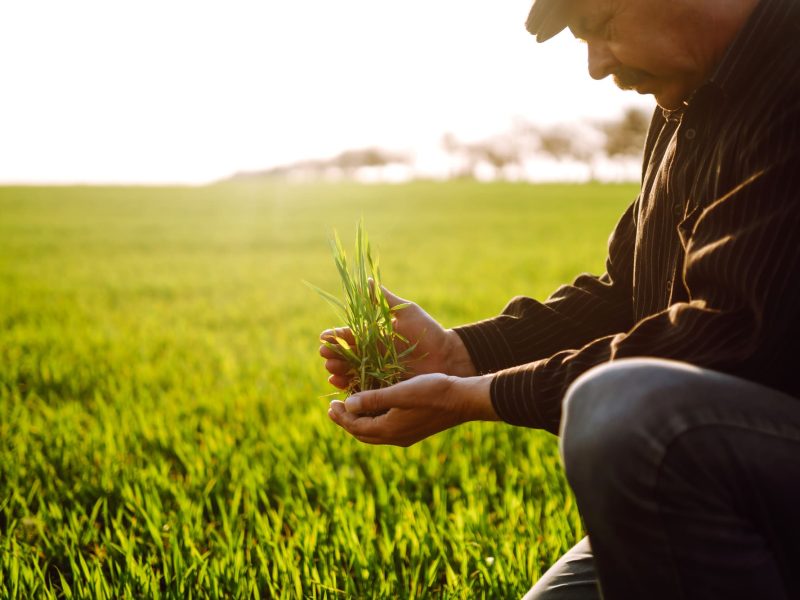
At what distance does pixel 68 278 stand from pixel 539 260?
719 cm

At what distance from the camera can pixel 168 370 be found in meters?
5.05

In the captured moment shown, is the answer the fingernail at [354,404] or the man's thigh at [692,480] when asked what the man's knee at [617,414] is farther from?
the fingernail at [354,404]

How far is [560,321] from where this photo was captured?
2176mm

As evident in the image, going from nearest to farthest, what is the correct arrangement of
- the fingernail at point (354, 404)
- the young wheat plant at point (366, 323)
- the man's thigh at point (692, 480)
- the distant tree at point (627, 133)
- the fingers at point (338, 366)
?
the man's thigh at point (692, 480)
the fingernail at point (354, 404)
the young wheat plant at point (366, 323)
the fingers at point (338, 366)
the distant tree at point (627, 133)

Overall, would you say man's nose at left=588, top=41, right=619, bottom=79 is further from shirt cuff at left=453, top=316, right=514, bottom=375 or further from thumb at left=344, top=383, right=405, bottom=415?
thumb at left=344, top=383, right=405, bottom=415

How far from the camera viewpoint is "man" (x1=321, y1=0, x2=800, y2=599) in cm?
123

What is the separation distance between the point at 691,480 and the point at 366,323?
3.68ft

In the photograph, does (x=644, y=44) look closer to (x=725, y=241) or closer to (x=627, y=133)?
(x=725, y=241)

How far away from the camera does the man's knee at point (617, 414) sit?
4.05 ft

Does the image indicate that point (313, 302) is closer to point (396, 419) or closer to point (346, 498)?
point (346, 498)

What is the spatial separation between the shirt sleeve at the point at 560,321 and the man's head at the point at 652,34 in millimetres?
523

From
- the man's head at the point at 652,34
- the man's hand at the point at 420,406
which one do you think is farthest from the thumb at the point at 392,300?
the man's head at the point at 652,34

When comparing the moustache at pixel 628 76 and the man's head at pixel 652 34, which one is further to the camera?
the moustache at pixel 628 76

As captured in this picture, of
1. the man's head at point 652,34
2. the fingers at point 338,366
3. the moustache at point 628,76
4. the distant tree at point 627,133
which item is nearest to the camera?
the man's head at point 652,34
